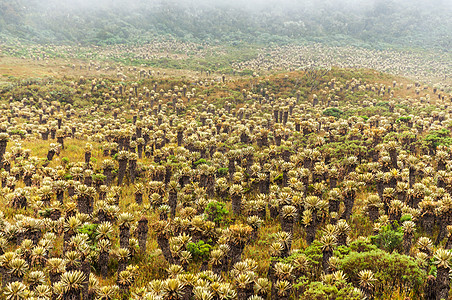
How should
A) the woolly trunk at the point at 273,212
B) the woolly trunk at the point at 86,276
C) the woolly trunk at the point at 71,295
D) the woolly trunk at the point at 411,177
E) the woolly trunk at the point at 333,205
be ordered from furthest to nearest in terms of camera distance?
the woolly trunk at the point at 411,177, the woolly trunk at the point at 273,212, the woolly trunk at the point at 333,205, the woolly trunk at the point at 86,276, the woolly trunk at the point at 71,295

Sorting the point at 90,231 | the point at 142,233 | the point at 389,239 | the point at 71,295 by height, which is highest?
the point at 90,231

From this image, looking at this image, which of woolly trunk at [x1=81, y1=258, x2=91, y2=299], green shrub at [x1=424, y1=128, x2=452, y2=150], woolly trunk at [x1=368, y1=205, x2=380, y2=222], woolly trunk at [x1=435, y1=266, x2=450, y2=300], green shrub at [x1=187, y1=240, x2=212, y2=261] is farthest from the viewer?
green shrub at [x1=424, y1=128, x2=452, y2=150]

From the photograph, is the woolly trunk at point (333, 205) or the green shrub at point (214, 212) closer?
the green shrub at point (214, 212)

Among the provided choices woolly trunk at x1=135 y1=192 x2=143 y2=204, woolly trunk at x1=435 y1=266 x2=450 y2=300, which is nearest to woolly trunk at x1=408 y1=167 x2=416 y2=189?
woolly trunk at x1=435 y1=266 x2=450 y2=300

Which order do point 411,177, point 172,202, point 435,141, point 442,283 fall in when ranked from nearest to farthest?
point 442,283 < point 172,202 < point 411,177 < point 435,141

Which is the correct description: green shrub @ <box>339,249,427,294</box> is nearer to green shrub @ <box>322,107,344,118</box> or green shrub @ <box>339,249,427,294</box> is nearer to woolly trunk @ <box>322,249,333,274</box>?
woolly trunk @ <box>322,249,333,274</box>

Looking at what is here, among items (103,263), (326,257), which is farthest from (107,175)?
(326,257)

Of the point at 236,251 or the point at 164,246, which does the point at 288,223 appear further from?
the point at 164,246

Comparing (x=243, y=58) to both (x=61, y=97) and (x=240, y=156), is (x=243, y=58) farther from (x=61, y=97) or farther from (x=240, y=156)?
(x=240, y=156)

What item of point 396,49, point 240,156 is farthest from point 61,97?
point 396,49

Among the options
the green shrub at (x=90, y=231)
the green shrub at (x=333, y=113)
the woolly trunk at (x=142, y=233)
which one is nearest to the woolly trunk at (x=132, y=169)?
the woolly trunk at (x=142, y=233)

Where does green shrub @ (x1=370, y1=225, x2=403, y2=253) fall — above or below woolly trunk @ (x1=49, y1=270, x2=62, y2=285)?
below

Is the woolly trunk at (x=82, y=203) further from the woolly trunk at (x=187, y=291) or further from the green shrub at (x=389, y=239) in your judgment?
the green shrub at (x=389, y=239)
